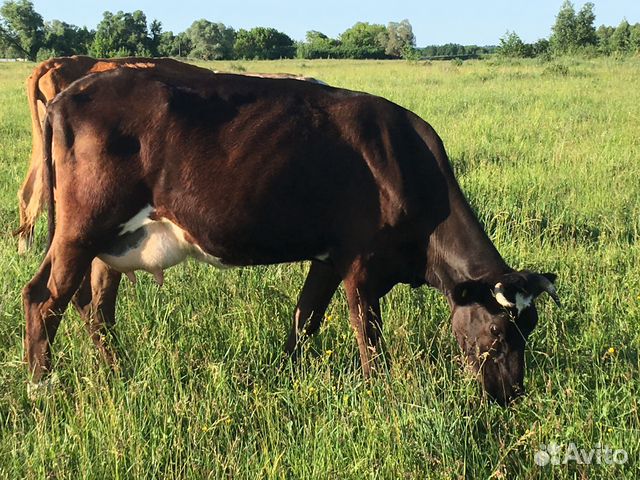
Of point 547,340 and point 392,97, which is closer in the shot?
point 547,340

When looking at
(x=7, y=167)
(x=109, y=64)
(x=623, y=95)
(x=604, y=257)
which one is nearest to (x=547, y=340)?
(x=604, y=257)

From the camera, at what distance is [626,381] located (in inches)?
137

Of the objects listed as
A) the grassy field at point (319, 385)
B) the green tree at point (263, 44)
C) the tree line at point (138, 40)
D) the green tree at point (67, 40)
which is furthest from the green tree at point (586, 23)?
the grassy field at point (319, 385)

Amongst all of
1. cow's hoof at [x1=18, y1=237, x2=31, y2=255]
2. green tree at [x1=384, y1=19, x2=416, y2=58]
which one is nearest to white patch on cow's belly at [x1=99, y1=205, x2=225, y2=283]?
cow's hoof at [x1=18, y1=237, x2=31, y2=255]

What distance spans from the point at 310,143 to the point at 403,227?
0.69 m

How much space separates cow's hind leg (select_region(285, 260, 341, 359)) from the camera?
4066 mm

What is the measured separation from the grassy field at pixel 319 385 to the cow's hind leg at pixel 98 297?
0.10 metres

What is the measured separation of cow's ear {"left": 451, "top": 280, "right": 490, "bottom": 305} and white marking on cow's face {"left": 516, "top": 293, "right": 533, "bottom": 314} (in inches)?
6.6

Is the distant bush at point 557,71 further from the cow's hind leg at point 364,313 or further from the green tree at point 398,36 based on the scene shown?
the green tree at point 398,36

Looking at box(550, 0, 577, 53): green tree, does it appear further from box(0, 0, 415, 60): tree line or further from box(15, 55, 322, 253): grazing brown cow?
box(15, 55, 322, 253): grazing brown cow

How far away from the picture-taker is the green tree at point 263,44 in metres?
89.4

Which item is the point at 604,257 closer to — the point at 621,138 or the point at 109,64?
the point at 109,64

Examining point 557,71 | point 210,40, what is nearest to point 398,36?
point 210,40

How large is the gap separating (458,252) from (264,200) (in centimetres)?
113
